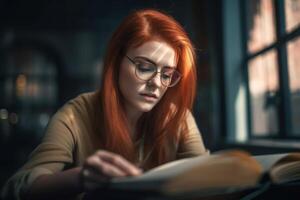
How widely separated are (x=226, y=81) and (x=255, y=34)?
500mm

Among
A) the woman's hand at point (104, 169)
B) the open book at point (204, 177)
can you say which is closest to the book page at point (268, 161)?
the open book at point (204, 177)

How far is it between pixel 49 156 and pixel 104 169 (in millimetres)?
228

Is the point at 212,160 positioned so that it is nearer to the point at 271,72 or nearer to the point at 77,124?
the point at 77,124

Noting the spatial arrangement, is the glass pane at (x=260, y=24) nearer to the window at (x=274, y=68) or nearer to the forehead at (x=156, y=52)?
the window at (x=274, y=68)

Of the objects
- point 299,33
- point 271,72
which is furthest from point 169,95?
point 271,72

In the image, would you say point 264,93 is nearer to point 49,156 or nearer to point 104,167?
point 49,156

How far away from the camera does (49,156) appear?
617 millimetres

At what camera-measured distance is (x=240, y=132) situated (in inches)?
123

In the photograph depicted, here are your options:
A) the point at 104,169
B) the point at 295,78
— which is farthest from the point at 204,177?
the point at 295,78

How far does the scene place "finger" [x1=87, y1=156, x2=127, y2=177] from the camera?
42cm

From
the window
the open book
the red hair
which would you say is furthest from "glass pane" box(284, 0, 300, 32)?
the open book

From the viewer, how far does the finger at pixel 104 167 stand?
1.38ft

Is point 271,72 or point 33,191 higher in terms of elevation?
point 271,72

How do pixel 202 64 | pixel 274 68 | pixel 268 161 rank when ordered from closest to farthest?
pixel 268 161
pixel 274 68
pixel 202 64
